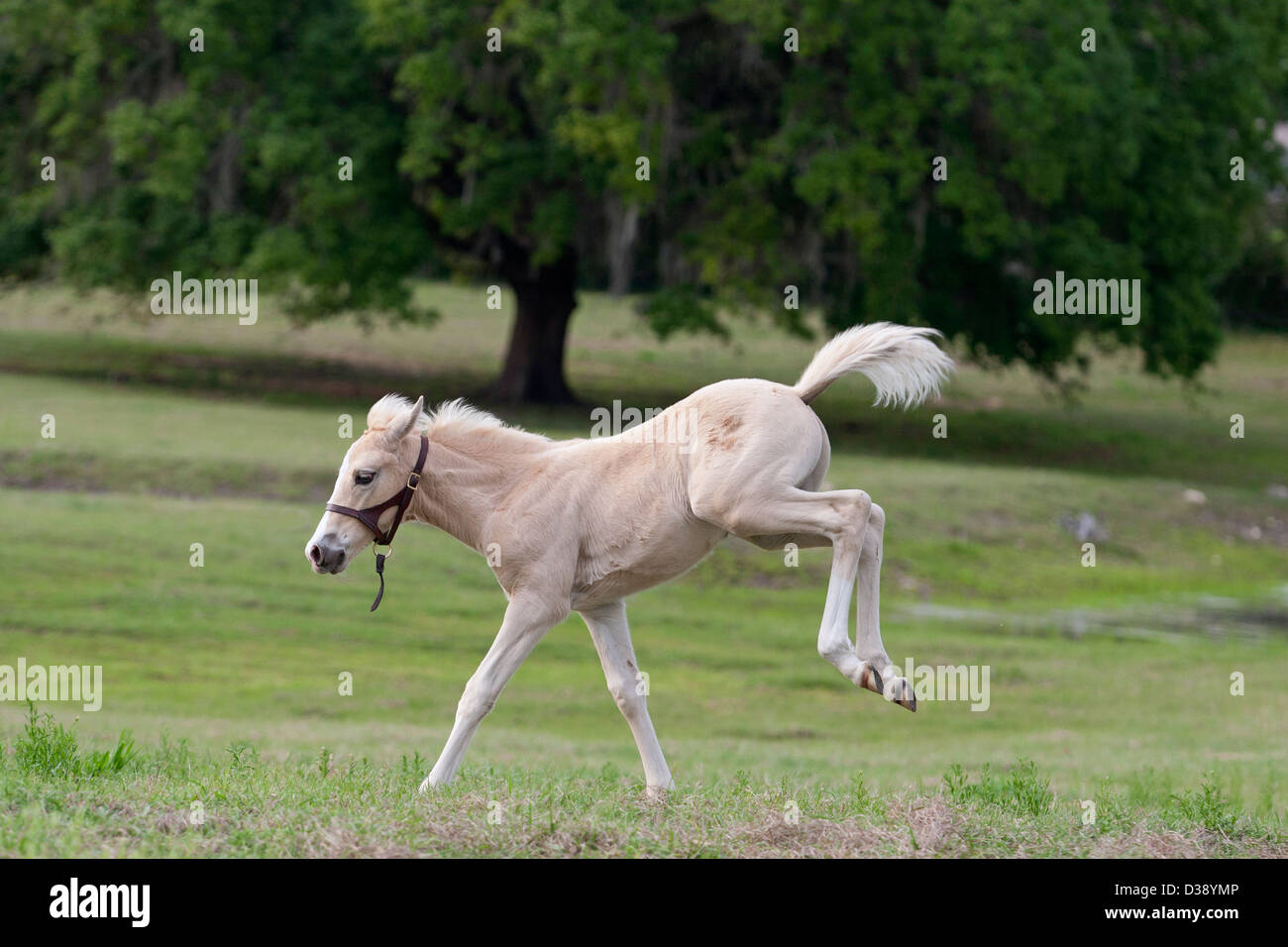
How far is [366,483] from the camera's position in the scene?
23.3 feet

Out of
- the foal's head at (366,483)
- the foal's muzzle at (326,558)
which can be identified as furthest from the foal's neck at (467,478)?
the foal's muzzle at (326,558)

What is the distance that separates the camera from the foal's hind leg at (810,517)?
6621mm

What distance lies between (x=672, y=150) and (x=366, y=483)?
67.6ft

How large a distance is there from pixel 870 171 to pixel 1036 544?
7.27 m

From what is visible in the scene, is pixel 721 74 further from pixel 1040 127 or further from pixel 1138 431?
pixel 1138 431

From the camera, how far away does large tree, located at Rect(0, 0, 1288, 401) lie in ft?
82.6

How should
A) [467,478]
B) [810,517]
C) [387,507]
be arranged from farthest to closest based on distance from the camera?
[467,478]
[387,507]
[810,517]

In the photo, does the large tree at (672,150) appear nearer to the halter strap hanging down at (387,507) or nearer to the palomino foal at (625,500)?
the palomino foal at (625,500)

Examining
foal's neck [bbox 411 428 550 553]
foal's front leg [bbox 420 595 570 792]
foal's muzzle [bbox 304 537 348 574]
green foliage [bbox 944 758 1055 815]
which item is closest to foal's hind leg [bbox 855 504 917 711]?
green foliage [bbox 944 758 1055 815]

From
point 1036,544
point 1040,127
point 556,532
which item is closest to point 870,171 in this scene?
point 1040,127

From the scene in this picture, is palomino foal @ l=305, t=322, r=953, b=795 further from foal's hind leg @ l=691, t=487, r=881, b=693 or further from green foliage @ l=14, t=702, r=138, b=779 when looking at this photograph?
green foliage @ l=14, t=702, r=138, b=779

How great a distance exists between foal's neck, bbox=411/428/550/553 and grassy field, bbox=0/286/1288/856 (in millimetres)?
1258

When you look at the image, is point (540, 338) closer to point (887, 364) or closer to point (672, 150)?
point (672, 150)

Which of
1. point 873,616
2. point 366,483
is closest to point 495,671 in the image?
point 366,483
